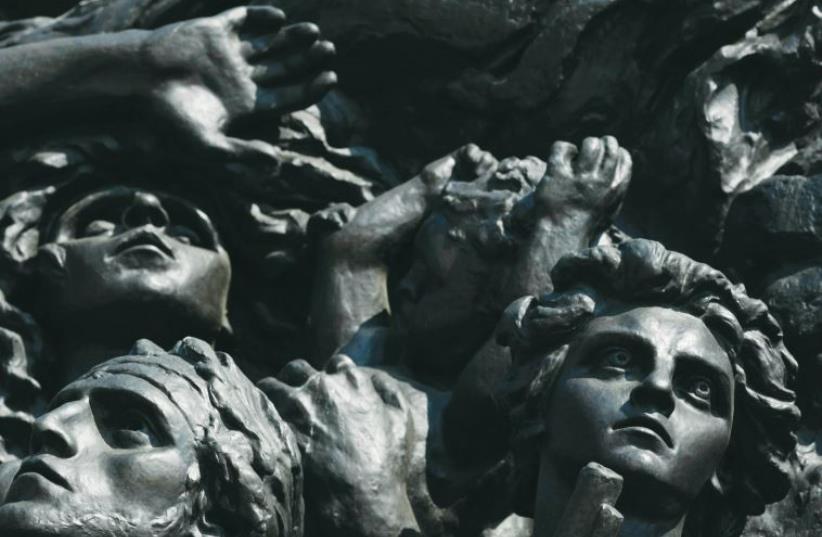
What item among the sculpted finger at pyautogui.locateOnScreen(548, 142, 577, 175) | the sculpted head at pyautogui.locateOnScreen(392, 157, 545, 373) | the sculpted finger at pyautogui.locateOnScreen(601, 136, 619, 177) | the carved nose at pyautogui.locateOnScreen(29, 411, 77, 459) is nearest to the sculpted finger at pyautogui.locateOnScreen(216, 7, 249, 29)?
the sculpted head at pyautogui.locateOnScreen(392, 157, 545, 373)

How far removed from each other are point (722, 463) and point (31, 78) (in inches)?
101

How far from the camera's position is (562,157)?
1001cm

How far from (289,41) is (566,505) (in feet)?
7.25

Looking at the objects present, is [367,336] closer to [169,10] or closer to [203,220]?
[203,220]

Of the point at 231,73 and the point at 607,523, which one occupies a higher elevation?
the point at 607,523

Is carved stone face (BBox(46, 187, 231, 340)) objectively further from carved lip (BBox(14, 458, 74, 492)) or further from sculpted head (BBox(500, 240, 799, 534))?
carved lip (BBox(14, 458, 74, 492))

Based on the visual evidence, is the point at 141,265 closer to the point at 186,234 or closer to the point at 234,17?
the point at 186,234

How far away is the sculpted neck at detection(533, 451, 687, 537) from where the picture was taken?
354 inches

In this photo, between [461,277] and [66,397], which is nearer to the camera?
[66,397]

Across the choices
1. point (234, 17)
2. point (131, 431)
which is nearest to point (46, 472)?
point (131, 431)

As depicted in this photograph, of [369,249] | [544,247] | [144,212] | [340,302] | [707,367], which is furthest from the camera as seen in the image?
[144,212]

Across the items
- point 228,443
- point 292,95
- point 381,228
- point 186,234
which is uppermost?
point 228,443

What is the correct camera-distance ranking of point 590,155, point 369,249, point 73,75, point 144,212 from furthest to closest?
point 73,75
point 144,212
point 369,249
point 590,155

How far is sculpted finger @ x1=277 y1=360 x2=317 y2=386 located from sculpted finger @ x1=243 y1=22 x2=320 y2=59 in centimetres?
123
